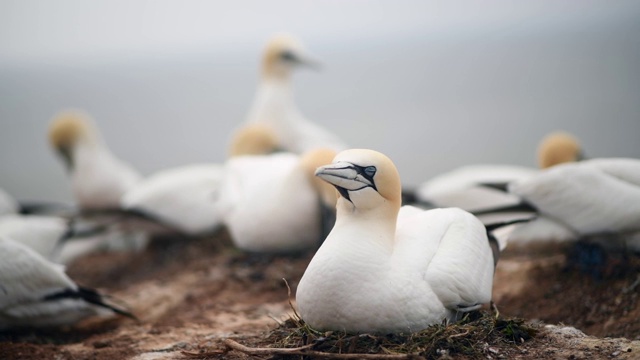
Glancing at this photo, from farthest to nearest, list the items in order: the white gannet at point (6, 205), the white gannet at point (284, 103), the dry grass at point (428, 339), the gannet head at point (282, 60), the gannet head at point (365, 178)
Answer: the gannet head at point (282, 60), the white gannet at point (284, 103), the white gannet at point (6, 205), the gannet head at point (365, 178), the dry grass at point (428, 339)

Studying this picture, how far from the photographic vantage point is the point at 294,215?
672 cm

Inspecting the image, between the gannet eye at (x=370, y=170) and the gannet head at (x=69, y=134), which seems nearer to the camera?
the gannet eye at (x=370, y=170)

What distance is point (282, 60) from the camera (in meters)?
10.4

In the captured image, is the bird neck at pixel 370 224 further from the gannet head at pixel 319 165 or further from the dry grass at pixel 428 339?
the gannet head at pixel 319 165

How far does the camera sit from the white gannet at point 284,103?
32.6 feet

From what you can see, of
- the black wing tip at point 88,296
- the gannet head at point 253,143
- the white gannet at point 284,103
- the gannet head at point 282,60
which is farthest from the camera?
the gannet head at point 282,60

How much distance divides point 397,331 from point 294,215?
2877 millimetres

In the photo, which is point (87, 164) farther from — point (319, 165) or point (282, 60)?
point (319, 165)

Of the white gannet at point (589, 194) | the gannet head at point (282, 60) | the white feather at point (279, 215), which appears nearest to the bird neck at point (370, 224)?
the white gannet at point (589, 194)

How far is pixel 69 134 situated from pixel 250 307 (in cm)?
437

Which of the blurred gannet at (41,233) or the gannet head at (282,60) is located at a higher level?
the gannet head at (282,60)

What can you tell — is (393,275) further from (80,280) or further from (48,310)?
(80,280)

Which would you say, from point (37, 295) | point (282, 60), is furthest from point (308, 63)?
point (37, 295)

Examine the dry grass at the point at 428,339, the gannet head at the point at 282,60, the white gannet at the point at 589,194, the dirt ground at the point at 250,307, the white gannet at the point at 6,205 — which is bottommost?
the dirt ground at the point at 250,307
